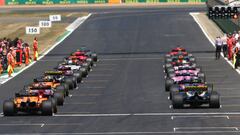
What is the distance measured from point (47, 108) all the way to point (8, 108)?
1.61 m

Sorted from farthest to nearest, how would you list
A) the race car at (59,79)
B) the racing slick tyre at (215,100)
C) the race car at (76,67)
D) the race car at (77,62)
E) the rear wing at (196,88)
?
the race car at (77,62) < the race car at (76,67) < the race car at (59,79) < the rear wing at (196,88) < the racing slick tyre at (215,100)

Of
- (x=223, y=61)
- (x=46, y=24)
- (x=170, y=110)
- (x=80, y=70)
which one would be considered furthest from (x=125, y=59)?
(x=170, y=110)

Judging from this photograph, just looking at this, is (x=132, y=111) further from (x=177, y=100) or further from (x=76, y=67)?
(x=76, y=67)

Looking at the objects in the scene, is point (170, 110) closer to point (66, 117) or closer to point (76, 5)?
point (66, 117)

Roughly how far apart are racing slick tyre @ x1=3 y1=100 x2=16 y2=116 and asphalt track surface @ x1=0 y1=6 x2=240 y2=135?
368 mm

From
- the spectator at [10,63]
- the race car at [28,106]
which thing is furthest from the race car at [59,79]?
the spectator at [10,63]

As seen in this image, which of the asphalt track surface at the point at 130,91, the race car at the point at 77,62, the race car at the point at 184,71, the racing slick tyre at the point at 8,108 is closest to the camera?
the asphalt track surface at the point at 130,91

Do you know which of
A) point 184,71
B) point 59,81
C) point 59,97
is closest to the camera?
point 59,97

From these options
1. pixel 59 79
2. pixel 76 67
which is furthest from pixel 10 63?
pixel 59 79

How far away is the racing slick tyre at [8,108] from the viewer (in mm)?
34531

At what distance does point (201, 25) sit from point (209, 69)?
37141 mm

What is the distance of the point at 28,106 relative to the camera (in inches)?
1374

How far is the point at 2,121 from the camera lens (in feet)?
111

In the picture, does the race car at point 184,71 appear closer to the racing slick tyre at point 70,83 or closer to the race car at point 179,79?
the race car at point 179,79
